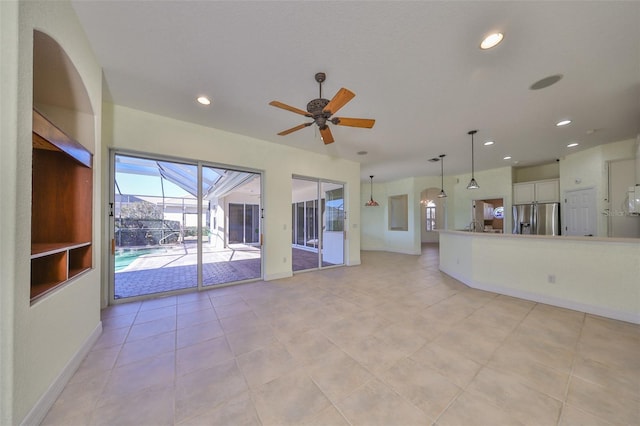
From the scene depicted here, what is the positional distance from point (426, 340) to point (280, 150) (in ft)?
13.6

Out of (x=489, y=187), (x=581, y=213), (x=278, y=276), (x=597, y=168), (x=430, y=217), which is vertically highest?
(x=597, y=168)

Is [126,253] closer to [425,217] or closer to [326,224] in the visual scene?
[326,224]

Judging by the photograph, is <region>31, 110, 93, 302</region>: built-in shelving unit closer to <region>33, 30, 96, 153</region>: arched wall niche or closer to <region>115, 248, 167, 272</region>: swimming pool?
<region>33, 30, 96, 153</region>: arched wall niche

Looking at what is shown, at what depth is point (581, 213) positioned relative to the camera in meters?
5.30

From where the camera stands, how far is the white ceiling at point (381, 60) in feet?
5.89

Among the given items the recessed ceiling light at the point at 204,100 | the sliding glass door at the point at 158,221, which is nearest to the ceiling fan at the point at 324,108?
the recessed ceiling light at the point at 204,100

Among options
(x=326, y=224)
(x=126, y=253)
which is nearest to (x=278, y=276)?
(x=326, y=224)

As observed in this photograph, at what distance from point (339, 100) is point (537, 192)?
24.2 ft

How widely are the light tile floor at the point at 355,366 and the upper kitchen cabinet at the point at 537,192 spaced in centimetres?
459

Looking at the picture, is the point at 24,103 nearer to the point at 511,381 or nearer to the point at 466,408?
the point at 466,408

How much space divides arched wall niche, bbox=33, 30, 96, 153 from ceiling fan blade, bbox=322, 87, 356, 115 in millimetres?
2173

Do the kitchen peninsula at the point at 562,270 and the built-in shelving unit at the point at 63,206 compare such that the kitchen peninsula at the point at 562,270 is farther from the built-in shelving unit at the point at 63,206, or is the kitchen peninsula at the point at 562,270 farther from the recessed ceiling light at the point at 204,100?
the built-in shelving unit at the point at 63,206

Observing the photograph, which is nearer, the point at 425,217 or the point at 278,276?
the point at 278,276

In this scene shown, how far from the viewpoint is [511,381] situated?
1717 millimetres
